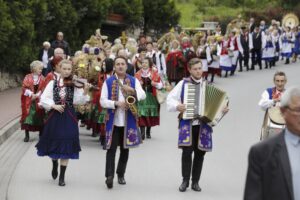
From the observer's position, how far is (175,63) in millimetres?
24094

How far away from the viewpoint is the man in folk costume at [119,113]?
35.1 ft

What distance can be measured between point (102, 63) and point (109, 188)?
422 cm

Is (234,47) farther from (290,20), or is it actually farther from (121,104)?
(121,104)

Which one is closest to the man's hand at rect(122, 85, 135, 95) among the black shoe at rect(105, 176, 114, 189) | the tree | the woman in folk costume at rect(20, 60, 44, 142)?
the black shoe at rect(105, 176, 114, 189)

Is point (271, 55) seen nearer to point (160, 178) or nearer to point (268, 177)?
point (160, 178)

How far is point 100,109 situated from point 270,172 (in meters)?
9.81

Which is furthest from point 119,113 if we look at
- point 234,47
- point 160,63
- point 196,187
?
point 234,47

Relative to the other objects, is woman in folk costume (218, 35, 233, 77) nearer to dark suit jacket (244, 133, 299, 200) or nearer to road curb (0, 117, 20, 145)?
road curb (0, 117, 20, 145)

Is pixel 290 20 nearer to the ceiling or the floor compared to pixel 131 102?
nearer to the ceiling

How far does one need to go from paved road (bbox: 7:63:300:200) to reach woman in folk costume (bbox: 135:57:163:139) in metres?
0.35

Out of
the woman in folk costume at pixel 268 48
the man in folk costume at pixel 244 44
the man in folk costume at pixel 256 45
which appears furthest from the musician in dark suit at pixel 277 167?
the woman in folk costume at pixel 268 48

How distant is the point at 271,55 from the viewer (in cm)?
3353

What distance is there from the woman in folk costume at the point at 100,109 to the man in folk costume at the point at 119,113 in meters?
3.22

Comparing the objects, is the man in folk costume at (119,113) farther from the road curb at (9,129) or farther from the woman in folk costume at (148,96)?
the road curb at (9,129)
